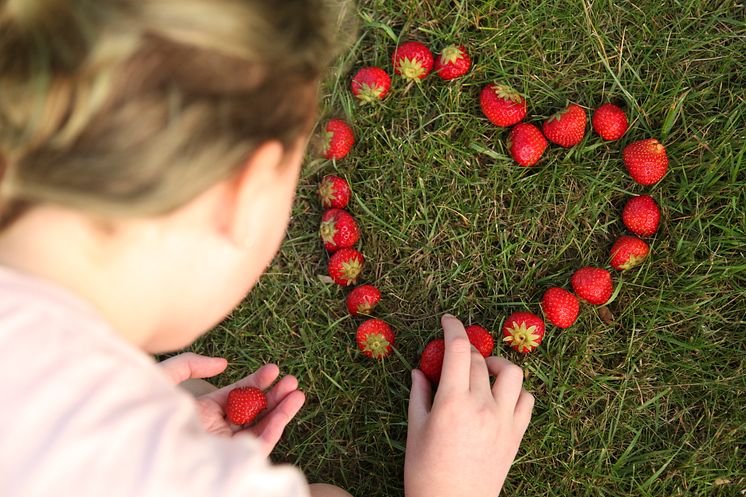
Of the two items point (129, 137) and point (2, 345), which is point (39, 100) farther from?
point (2, 345)

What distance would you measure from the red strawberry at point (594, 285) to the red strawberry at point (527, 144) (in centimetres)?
33

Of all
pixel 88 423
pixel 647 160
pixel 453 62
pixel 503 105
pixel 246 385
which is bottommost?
pixel 246 385

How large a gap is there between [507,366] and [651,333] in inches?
17.4

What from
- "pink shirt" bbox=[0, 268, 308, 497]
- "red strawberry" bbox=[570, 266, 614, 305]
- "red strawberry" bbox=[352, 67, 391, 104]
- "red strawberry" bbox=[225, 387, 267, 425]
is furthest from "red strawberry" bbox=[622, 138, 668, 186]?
"pink shirt" bbox=[0, 268, 308, 497]

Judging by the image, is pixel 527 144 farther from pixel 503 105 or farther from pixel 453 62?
pixel 453 62

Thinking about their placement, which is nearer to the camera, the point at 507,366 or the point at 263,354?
the point at 507,366

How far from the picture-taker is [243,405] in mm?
1763

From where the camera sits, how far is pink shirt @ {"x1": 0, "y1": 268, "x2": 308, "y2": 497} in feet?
3.18

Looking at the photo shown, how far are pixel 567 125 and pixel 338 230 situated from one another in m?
0.68

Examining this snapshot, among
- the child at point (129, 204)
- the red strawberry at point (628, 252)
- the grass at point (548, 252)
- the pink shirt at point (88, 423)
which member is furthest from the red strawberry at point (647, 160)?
the pink shirt at point (88, 423)

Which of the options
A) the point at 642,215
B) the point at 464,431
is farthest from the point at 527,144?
the point at 464,431

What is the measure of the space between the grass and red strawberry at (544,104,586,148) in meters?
0.05

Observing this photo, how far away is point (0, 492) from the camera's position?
977 millimetres

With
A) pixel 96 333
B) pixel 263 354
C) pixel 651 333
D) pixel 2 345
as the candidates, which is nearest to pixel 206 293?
pixel 96 333
